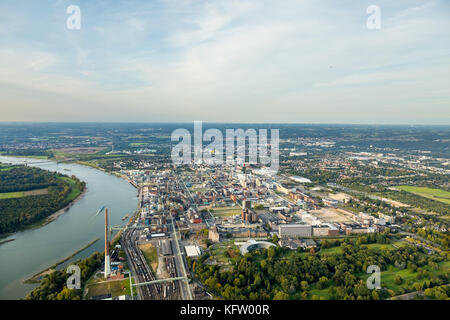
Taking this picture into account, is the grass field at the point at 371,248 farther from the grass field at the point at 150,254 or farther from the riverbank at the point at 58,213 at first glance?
the riverbank at the point at 58,213

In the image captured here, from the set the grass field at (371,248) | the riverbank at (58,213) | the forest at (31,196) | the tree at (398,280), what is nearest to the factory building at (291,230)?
the grass field at (371,248)

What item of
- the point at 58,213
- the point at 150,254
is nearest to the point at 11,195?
the point at 58,213

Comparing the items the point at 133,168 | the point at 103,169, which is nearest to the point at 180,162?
the point at 133,168

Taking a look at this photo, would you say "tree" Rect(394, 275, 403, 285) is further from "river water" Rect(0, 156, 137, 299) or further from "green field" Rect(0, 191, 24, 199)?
"green field" Rect(0, 191, 24, 199)

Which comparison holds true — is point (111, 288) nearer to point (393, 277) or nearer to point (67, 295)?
point (67, 295)

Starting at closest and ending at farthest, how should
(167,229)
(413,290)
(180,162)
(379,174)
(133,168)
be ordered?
(413,290), (167,229), (379,174), (133,168), (180,162)

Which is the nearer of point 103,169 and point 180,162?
point 103,169

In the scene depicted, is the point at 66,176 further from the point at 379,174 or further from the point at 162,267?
the point at 379,174
